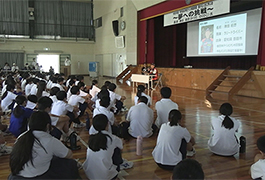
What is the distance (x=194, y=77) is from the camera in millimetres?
11367

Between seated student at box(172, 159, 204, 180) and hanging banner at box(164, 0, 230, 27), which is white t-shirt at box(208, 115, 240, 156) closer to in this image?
seated student at box(172, 159, 204, 180)

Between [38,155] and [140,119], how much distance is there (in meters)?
2.09

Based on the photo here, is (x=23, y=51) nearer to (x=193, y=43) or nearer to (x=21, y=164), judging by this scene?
(x=193, y=43)

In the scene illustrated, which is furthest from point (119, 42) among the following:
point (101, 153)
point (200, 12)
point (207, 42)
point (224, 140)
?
point (101, 153)

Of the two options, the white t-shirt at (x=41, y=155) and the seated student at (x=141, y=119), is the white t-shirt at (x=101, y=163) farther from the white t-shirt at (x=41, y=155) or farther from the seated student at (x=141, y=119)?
the seated student at (x=141, y=119)

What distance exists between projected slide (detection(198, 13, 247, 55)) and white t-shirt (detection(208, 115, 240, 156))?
7.65 meters

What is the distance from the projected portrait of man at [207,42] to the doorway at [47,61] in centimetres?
1339

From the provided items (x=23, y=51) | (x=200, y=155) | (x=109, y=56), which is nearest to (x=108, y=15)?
(x=109, y=56)

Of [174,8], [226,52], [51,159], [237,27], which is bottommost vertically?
[51,159]

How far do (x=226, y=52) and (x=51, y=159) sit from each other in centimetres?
972

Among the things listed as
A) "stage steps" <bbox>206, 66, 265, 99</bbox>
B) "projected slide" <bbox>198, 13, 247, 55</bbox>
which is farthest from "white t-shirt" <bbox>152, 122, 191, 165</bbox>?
"projected slide" <bbox>198, 13, 247, 55</bbox>

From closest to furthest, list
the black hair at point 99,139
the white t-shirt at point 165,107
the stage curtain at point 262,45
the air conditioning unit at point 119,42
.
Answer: the black hair at point 99,139 → the white t-shirt at point 165,107 → the stage curtain at point 262,45 → the air conditioning unit at point 119,42

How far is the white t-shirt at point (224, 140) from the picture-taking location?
10.8 feet

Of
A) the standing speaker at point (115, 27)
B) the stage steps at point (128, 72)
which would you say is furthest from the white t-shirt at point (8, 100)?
the standing speaker at point (115, 27)
